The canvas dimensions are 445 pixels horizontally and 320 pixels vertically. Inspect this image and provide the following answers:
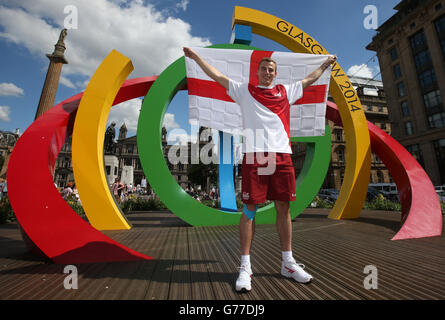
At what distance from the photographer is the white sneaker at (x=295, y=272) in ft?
6.59

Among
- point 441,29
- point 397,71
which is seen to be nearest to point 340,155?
point 397,71

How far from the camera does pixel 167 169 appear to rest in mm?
5371

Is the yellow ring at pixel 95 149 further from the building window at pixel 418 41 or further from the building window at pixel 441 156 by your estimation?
the building window at pixel 418 41

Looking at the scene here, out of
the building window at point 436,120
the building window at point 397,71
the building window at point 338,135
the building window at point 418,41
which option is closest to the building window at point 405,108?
the building window at point 436,120

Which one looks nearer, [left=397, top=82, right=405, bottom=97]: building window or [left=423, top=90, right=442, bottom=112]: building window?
[left=423, top=90, right=442, bottom=112]: building window

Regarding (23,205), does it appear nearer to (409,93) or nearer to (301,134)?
(301,134)

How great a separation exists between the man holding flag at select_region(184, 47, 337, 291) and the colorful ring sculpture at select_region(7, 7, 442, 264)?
1.67m

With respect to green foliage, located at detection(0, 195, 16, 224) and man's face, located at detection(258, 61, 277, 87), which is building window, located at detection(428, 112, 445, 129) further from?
green foliage, located at detection(0, 195, 16, 224)

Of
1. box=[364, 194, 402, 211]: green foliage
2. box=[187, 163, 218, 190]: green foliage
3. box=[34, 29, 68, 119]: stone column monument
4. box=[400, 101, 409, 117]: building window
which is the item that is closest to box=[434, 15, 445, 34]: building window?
box=[400, 101, 409, 117]: building window

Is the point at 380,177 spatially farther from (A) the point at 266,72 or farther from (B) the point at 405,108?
(A) the point at 266,72

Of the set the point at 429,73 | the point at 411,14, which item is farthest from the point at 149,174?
the point at 411,14

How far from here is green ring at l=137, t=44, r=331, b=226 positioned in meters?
5.33

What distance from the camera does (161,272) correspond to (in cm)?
234

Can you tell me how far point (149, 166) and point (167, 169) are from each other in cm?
43
